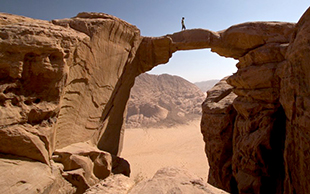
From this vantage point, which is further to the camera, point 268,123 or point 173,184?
point 268,123

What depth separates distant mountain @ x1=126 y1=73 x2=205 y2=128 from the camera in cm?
2222

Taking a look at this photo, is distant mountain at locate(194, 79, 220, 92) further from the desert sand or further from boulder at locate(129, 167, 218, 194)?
boulder at locate(129, 167, 218, 194)

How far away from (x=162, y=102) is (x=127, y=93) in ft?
62.7

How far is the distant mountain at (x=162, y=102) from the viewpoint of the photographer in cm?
2222

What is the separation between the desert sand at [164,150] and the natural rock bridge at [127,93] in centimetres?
396

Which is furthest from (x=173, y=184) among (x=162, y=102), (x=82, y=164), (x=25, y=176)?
(x=162, y=102)

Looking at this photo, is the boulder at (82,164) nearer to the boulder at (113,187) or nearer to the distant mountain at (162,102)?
the boulder at (113,187)

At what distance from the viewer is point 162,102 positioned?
26031 mm

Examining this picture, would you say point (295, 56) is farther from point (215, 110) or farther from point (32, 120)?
point (32, 120)

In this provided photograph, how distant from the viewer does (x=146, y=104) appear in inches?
920

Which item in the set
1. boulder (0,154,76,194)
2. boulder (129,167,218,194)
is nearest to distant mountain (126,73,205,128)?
boulder (0,154,76,194)

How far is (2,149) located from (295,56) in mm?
5718

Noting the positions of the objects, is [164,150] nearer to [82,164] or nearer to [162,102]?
[82,164]

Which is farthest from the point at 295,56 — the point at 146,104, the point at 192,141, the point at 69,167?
the point at 146,104
